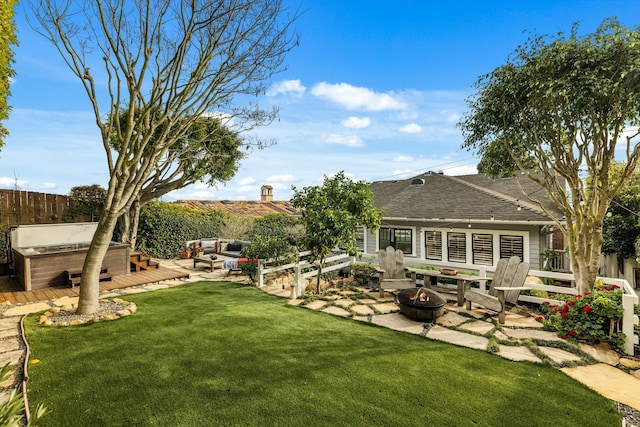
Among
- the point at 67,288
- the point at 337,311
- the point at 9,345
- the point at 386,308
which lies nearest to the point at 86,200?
the point at 67,288

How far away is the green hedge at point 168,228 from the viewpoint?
42.8ft

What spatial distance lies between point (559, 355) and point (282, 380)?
4.08 meters

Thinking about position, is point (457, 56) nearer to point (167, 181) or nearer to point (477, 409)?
point (477, 409)

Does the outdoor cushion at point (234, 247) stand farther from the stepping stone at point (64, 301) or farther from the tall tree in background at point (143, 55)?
the tall tree in background at point (143, 55)

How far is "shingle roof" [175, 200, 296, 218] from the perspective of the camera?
708 inches

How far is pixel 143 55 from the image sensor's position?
246 inches

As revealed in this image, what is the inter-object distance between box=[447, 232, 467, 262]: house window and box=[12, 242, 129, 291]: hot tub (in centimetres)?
1115

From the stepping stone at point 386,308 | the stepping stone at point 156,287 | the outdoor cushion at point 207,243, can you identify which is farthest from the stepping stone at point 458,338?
the outdoor cushion at point 207,243

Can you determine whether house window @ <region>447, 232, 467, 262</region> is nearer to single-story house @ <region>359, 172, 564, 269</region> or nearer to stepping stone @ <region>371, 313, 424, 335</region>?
single-story house @ <region>359, 172, 564, 269</region>

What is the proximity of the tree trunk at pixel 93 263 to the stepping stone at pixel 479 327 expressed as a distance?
680 centimetres

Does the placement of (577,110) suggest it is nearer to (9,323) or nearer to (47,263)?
(9,323)

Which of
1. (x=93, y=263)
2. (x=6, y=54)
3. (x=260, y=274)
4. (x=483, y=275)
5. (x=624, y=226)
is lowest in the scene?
(x=260, y=274)

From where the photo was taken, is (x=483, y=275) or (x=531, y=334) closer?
(x=531, y=334)

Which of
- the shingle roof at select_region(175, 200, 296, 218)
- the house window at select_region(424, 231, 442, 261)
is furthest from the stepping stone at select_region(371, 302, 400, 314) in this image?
the shingle roof at select_region(175, 200, 296, 218)
